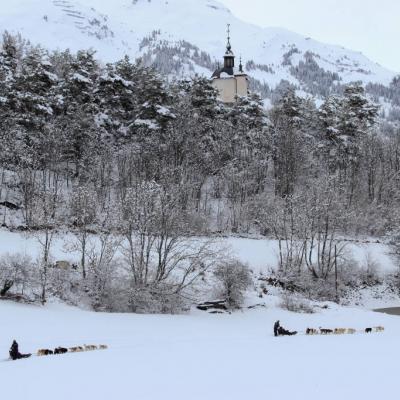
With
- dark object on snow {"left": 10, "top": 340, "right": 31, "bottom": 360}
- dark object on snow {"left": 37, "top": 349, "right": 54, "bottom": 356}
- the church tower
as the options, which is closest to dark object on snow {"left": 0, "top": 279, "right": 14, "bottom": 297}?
dark object on snow {"left": 37, "top": 349, "right": 54, "bottom": 356}

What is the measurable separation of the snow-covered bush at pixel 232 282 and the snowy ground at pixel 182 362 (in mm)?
4879

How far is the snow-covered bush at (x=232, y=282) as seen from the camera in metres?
35.1

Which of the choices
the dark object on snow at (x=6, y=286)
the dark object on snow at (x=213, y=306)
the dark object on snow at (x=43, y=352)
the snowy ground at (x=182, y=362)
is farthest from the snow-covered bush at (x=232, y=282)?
the dark object on snow at (x=43, y=352)

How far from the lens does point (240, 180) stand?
179 ft

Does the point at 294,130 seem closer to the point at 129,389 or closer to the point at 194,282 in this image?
the point at 194,282

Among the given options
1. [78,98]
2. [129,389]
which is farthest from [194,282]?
[78,98]

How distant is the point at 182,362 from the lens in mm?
18188

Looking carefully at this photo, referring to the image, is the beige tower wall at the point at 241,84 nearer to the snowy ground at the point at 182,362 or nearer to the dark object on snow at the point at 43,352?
the snowy ground at the point at 182,362

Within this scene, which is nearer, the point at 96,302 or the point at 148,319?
the point at 148,319

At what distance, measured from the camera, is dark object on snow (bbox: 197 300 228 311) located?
1375 inches

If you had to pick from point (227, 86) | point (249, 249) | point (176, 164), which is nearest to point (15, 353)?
point (249, 249)

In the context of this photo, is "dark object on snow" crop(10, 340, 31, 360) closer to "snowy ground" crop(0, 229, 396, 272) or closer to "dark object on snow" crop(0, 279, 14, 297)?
"dark object on snow" crop(0, 279, 14, 297)

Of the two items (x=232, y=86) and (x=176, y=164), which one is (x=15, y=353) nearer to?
(x=176, y=164)

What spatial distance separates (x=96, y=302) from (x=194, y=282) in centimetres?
723
